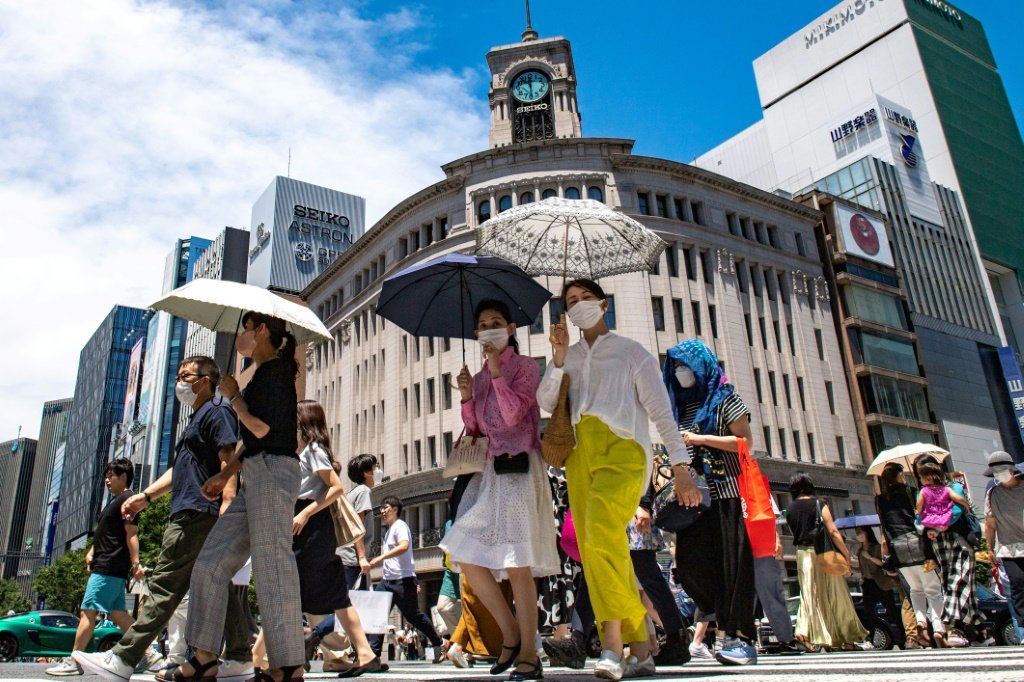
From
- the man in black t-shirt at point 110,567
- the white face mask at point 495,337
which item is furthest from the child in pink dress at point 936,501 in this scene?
the man in black t-shirt at point 110,567

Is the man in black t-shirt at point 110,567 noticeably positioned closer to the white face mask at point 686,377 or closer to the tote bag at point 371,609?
the tote bag at point 371,609

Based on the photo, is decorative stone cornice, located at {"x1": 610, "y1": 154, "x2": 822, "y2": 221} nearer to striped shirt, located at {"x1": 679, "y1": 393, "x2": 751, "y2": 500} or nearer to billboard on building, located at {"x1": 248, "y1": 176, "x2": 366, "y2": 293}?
striped shirt, located at {"x1": 679, "y1": 393, "x2": 751, "y2": 500}

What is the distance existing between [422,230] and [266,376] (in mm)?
36568

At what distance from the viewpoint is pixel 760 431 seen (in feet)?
115

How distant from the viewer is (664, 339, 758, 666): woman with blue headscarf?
4.18m

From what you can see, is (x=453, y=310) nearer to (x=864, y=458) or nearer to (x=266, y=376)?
(x=266, y=376)

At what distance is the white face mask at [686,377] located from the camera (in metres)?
4.66

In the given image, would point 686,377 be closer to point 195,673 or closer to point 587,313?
point 587,313

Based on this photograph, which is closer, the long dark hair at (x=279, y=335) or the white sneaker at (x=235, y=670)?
the long dark hair at (x=279, y=335)

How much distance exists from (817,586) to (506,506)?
186 inches

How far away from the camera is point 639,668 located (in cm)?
339

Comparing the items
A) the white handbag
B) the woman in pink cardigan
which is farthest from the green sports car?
the woman in pink cardigan

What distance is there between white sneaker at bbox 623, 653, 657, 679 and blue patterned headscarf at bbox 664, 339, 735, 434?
156 cm

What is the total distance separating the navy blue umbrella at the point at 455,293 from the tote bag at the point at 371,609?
237 centimetres
